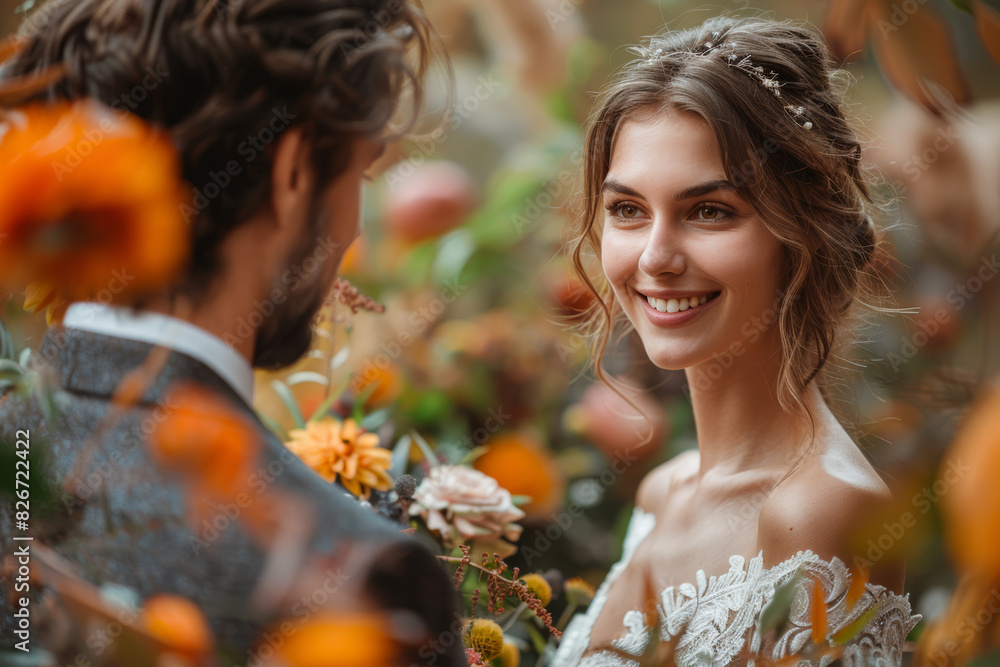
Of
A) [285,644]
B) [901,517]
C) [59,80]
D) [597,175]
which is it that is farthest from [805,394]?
[59,80]

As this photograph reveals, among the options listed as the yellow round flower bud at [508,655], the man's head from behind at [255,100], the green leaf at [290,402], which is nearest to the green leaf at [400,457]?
the green leaf at [290,402]

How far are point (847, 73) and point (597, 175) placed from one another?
0.95 ft

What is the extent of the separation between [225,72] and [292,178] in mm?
79

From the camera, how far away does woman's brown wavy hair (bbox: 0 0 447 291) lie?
49 cm

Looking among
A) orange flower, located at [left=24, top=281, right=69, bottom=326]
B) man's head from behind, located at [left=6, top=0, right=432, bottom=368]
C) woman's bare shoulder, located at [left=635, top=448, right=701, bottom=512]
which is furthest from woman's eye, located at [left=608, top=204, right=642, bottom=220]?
orange flower, located at [left=24, top=281, right=69, bottom=326]

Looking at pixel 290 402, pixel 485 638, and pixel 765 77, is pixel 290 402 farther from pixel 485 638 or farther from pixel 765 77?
pixel 765 77

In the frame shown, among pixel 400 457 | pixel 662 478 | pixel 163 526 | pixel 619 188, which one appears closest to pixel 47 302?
pixel 163 526

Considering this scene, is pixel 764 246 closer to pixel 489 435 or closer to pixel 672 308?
pixel 672 308

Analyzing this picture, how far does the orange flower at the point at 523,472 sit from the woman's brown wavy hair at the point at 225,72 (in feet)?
1.74

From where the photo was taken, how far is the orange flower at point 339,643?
458 mm

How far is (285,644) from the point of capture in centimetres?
47

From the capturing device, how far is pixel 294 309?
1.81ft

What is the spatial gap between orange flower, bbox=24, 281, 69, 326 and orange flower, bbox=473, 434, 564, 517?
0.54m

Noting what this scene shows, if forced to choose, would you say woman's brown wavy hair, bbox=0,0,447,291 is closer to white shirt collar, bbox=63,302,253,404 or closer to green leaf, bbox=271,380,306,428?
white shirt collar, bbox=63,302,253,404
